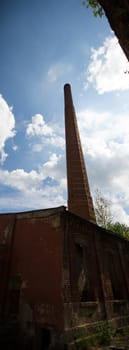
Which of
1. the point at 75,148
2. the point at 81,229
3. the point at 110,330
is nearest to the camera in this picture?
the point at 110,330

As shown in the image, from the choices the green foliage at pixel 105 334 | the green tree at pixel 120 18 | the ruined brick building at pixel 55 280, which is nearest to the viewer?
the green tree at pixel 120 18

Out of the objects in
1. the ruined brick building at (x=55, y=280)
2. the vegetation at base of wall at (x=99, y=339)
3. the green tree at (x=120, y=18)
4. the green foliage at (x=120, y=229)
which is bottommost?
the vegetation at base of wall at (x=99, y=339)

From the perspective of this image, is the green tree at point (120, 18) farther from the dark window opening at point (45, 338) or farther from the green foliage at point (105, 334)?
the green foliage at point (105, 334)

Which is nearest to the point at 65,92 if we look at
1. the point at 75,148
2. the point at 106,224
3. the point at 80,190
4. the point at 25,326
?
the point at 75,148

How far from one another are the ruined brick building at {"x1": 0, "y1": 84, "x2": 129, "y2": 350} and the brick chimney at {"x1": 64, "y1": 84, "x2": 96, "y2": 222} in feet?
12.0

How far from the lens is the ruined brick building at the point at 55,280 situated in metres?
6.47

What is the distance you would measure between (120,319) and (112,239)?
147 inches

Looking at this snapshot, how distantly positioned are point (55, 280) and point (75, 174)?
392 inches

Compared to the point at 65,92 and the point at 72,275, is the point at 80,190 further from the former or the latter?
the point at 65,92

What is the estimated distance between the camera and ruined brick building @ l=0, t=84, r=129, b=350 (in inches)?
255

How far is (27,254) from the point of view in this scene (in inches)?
323

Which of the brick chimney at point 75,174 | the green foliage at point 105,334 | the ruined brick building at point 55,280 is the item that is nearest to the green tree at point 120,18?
the ruined brick building at point 55,280

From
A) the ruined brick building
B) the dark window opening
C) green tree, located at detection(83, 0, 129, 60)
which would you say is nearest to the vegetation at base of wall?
the ruined brick building

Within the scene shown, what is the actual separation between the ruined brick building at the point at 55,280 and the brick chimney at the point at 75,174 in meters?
3.65
